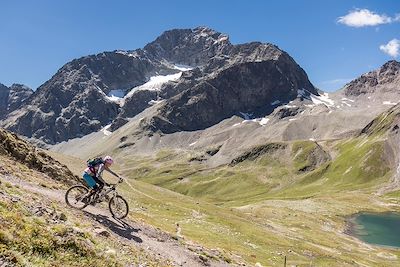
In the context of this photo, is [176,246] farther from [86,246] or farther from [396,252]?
[396,252]

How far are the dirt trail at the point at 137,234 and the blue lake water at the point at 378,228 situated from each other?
4024 inches

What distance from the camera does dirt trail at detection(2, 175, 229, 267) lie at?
97.5ft

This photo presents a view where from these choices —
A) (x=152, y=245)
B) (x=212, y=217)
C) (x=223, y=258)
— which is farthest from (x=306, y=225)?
(x=152, y=245)

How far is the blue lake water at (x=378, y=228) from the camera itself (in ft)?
415

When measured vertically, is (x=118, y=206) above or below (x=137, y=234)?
above

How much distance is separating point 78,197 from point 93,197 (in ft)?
3.60

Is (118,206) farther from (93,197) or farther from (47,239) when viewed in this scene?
(47,239)

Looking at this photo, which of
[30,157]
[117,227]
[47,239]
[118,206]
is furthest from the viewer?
[30,157]

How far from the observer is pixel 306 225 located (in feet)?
390

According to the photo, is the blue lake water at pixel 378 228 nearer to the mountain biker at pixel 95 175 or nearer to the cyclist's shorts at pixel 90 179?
the mountain biker at pixel 95 175

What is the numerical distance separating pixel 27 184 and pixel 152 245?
10.9 metres

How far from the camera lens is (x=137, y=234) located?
3173cm

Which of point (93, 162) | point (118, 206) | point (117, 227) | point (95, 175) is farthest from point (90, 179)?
point (117, 227)

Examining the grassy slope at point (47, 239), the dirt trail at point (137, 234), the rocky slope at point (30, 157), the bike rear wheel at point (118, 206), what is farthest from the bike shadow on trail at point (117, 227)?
the rocky slope at point (30, 157)
